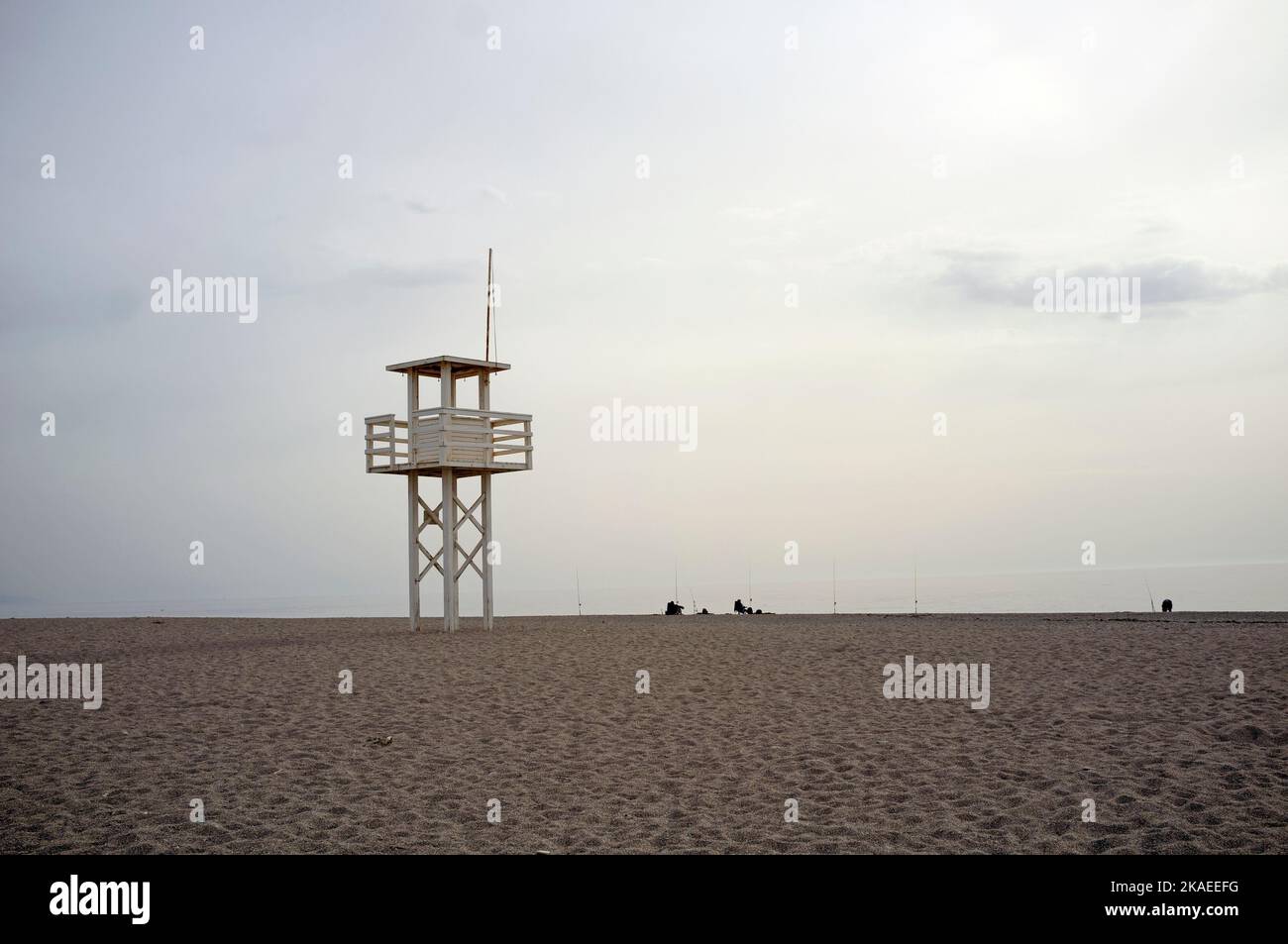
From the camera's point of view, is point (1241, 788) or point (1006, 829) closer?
point (1006, 829)

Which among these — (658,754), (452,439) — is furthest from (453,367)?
(658,754)

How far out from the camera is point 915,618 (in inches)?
1049

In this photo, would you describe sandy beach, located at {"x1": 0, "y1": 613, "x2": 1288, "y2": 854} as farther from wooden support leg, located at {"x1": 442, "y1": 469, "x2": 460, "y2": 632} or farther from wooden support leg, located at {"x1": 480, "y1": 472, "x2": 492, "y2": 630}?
wooden support leg, located at {"x1": 480, "y1": 472, "x2": 492, "y2": 630}

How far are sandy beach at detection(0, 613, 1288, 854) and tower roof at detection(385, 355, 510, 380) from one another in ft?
23.9

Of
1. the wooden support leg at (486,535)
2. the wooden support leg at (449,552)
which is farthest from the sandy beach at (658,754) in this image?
the wooden support leg at (486,535)

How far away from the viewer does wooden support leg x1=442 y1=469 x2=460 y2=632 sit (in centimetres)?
2302

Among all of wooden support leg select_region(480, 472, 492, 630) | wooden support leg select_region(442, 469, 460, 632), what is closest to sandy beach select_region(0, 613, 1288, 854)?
wooden support leg select_region(442, 469, 460, 632)

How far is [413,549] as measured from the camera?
77.8 feet

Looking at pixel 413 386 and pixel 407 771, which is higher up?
pixel 413 386

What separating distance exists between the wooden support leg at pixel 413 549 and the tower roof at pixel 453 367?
2.46m

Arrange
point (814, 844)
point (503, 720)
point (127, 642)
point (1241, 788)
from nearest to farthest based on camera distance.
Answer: point (814, 844) < point (1241, 788) < point (503, 720) < point (127, 642)
